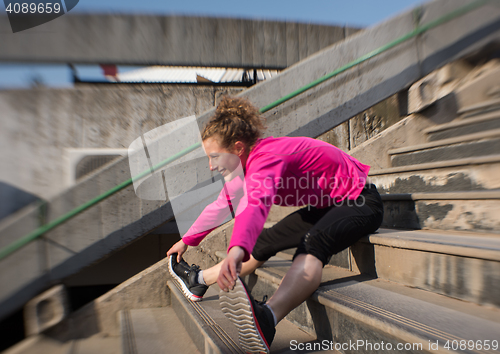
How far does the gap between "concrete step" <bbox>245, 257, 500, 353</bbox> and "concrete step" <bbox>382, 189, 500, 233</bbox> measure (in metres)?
0.58

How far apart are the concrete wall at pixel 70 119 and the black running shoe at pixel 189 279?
1.90 metres

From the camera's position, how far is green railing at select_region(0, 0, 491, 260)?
2.00 metres

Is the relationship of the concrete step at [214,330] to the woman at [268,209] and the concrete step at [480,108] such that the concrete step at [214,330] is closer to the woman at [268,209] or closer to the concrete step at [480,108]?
the woman at [268,209]

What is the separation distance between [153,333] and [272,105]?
5.94 feet

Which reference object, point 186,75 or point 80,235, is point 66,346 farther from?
point 186,75

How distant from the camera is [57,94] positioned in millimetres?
3271

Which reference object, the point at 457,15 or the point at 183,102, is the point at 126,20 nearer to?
the point at 183,102

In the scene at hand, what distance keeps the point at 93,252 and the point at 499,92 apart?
12.3 feet

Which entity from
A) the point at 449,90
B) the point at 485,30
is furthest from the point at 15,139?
the point at 485,30

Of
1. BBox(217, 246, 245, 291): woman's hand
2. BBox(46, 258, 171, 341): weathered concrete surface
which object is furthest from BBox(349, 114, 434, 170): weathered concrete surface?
BBox(217, 246, 245, 291): woman's hand

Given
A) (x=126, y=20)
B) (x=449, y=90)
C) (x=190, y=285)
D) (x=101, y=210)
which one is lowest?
(x=190, y=285)

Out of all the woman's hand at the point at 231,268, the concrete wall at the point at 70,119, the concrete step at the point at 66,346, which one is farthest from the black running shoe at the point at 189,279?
the concrete wall at the point at 70,119

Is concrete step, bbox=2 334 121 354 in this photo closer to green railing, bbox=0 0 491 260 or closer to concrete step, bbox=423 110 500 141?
green railing, bbox=0 0 491 260

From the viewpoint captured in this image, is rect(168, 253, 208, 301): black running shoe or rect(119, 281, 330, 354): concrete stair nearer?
rect(119, 281, 330, 354): concrete stair
